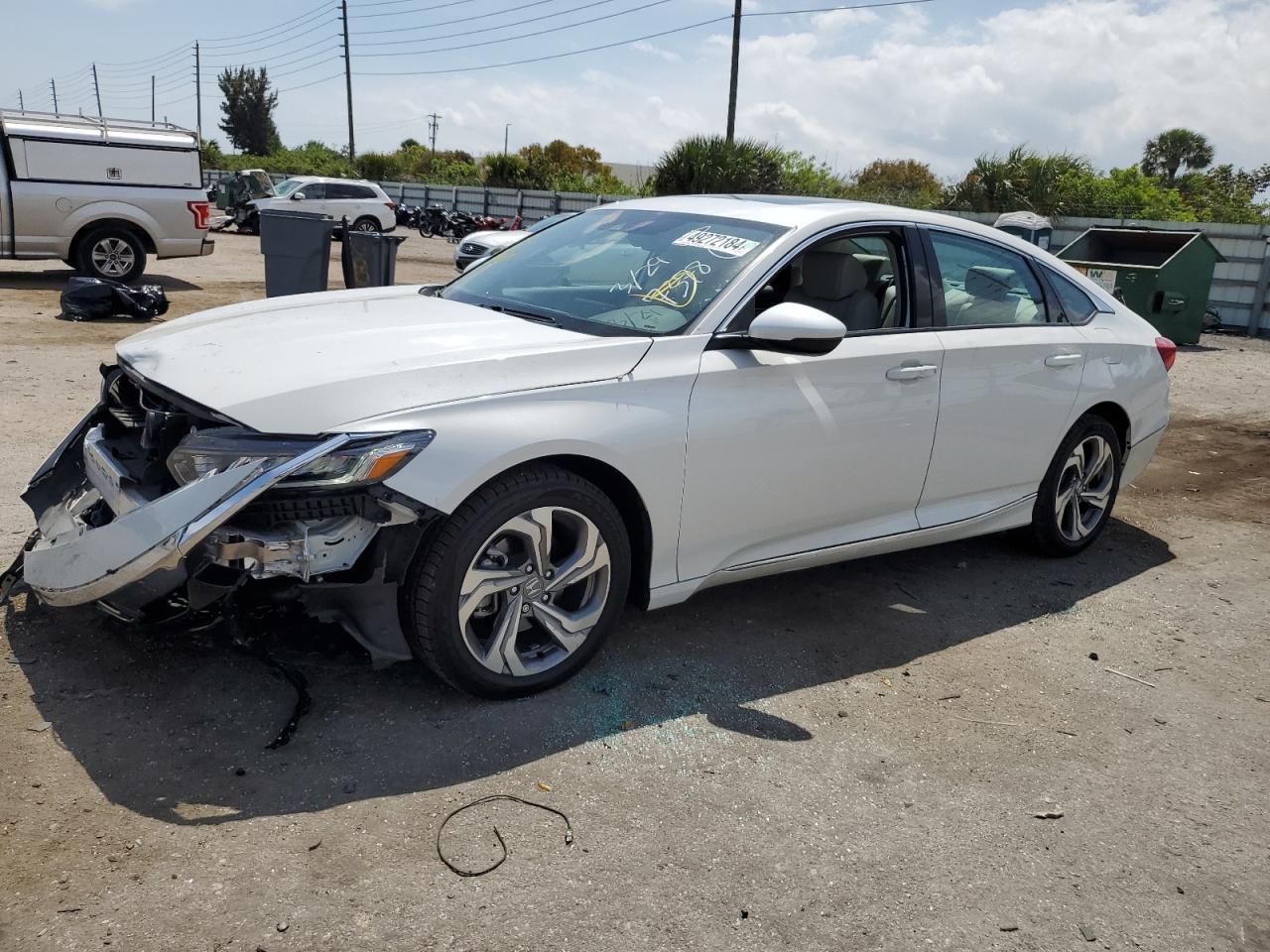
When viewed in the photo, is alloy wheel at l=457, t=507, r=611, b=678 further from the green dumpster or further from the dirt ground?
the green dumpster

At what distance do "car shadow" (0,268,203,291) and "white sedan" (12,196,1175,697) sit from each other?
1156 centimetres

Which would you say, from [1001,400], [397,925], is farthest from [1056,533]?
[397,925]

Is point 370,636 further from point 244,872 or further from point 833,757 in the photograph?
point 833,757

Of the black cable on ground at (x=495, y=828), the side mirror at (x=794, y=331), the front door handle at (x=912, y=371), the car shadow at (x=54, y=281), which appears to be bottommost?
the black cable on ground at (x=495, y=828)

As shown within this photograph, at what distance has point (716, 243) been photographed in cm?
418

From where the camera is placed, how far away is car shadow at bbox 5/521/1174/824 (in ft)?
9.99

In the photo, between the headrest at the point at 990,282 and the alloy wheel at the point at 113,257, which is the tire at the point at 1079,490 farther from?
the alloy wheel at the point at 113,257

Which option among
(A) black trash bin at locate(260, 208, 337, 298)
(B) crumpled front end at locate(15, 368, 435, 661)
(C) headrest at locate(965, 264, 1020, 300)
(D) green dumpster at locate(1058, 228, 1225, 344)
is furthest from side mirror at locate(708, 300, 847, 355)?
(D) green dumpster at locate(1058, 228, 1225, 344)

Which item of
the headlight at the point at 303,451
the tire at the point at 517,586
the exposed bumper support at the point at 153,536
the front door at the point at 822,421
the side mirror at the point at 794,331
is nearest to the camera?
the exposed bumper support at the point at 153,536

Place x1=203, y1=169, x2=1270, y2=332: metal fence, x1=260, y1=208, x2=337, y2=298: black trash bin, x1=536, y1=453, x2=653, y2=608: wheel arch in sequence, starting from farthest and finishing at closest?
x1=203, y1=169, x2=1270, y2=332: metal fence, x1=260, y1=208, x2=337, y2=298: black trash bin, x1=536, y1=453, x2=653, y2=608: wheel arch

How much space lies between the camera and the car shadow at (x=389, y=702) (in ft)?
9.99

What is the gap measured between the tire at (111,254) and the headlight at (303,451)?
40.3ft

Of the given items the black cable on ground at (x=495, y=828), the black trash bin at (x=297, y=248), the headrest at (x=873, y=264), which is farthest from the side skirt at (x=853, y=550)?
the black trash bin at (x=297, y=248)

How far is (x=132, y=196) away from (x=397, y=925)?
13.7 metres
